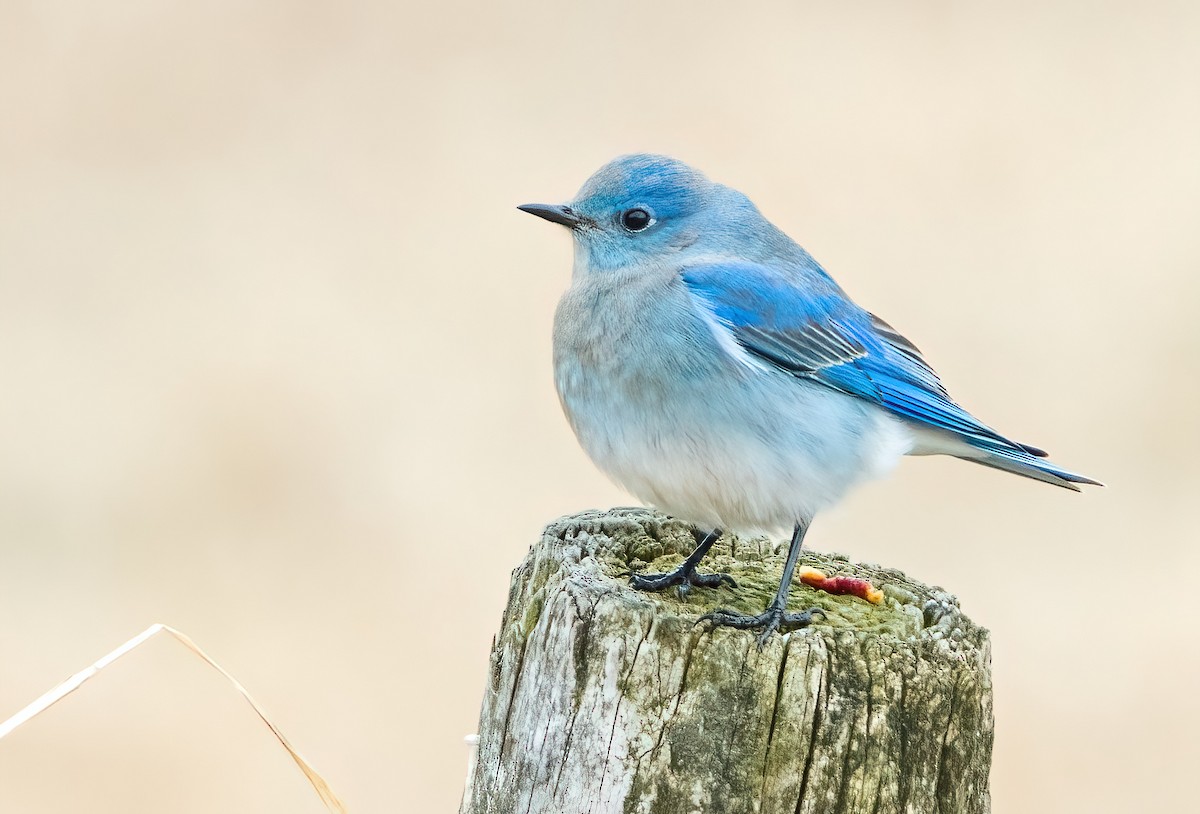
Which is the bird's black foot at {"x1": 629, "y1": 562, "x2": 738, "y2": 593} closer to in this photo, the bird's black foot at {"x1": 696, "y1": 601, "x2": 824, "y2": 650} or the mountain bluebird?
the mountain bluebird

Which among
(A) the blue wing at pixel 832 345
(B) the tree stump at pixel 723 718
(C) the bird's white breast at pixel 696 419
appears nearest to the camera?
(B) the tree stump at pixel 723 718

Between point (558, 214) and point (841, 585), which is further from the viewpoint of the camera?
point (558, 214)

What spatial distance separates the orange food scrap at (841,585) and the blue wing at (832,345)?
2.27 ft

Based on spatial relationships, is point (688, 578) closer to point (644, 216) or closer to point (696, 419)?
point (696, 419)

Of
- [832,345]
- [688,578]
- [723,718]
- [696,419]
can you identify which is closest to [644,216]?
[832,345]

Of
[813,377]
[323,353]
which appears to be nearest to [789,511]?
[813,377]

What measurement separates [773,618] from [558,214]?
71.8 inches

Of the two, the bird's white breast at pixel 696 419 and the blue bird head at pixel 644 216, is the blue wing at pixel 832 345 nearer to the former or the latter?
the bird's white breast at pixel 696 419

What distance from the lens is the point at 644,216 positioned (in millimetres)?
5039

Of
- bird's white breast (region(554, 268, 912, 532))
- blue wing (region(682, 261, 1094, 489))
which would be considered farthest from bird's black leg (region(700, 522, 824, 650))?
blue wing (region(682, 261, 1094, 489))

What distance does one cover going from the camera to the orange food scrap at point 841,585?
4176 mm

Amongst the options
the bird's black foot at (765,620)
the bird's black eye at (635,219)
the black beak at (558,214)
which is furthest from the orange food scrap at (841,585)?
the black beak at (558,214)

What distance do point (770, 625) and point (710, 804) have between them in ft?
1.79

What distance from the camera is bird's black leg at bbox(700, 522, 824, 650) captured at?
3.60m
